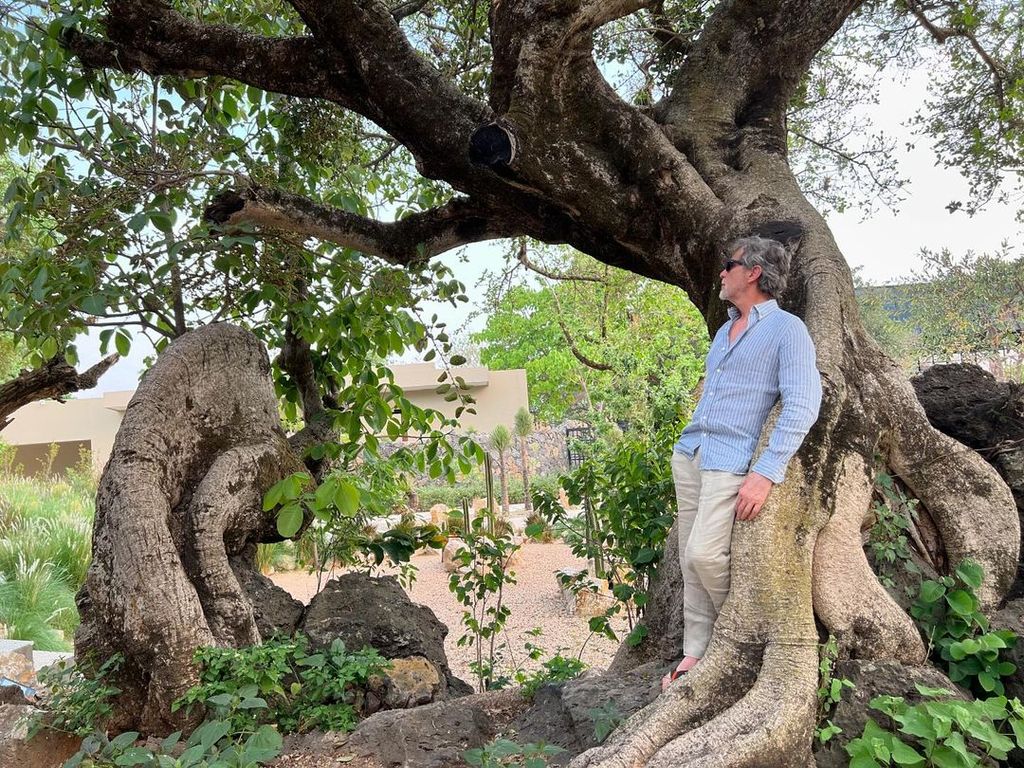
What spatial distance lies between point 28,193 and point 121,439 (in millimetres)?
1322

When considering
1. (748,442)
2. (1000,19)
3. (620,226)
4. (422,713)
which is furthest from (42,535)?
(1000,19)

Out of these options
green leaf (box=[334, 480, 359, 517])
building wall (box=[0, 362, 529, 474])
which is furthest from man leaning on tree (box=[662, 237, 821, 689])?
building wall (box=[0, 362, 529, 474])

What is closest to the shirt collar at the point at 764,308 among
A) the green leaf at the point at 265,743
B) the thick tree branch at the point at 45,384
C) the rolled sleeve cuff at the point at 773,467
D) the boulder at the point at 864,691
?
the rolled sleeve cuff at the point at 773,467

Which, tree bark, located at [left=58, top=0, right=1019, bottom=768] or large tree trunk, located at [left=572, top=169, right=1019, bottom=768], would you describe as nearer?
large tree trunk, located at [left=572, top=169, right=1019, bottom=768]

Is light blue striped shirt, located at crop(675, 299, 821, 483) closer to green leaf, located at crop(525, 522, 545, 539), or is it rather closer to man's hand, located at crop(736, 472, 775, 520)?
man's hand, located at crop(736, 472, 775, 520)

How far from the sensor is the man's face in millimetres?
2664

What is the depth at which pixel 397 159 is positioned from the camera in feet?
24.3

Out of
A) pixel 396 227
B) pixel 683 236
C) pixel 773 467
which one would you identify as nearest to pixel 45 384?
pixel 396 227

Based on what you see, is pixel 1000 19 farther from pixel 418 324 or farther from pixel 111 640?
pixel 111 640

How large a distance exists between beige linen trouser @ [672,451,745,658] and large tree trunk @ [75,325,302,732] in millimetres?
2192

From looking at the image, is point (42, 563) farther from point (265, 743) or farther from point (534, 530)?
point (265, 743)

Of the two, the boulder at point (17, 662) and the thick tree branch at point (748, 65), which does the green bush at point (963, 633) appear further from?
the boulder at point (17, 662)

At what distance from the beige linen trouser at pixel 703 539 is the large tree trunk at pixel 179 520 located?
86.3 inches

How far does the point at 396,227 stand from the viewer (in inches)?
168
